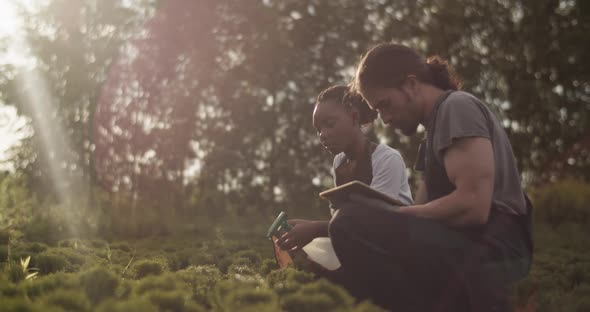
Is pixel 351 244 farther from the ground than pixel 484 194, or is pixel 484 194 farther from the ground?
pixel 484 194

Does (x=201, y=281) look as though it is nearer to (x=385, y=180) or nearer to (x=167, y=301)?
(x=167, y=301)

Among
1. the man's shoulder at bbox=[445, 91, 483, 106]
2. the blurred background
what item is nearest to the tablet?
the man's shoulder at bbox=[445, 91, 483, 106]

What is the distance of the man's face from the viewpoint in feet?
8.01

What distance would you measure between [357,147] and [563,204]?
19.3 ft

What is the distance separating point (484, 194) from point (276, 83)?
7.55 metres

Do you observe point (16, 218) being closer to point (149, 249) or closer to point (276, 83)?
point (149, 249)

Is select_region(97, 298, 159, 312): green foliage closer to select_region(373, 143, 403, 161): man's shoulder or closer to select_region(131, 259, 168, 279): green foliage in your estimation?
select_region(131, 259, 168, 279): green foliage

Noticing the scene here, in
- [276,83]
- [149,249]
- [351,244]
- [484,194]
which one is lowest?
[149,249]

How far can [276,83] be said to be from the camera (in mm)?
9555

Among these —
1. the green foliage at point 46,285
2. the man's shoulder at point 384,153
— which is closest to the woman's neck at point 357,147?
the man's shoulder at point 384,153

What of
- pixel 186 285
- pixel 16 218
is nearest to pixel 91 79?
pixel 16 218

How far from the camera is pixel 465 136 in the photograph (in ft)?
7.16

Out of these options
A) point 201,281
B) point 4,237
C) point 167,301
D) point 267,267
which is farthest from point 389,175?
point 4,237

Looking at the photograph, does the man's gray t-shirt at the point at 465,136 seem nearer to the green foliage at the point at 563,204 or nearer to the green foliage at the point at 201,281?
the green foliage at the point at 201,281
